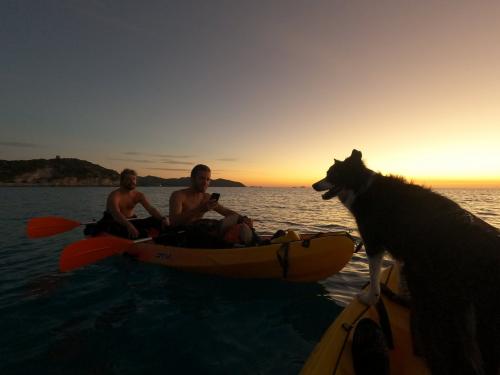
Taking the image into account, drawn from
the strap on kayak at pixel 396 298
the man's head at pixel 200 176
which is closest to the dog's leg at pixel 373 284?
the strap on kayak at pixel 396 298

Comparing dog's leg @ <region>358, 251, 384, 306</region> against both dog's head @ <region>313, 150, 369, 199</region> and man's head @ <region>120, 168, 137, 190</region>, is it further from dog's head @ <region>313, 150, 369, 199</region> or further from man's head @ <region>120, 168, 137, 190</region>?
man's head @ <region>120, 168, 137, 190</region>

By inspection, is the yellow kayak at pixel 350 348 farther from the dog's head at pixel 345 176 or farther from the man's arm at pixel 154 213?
the man's arm at pixel 154 213

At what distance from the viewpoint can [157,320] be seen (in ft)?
15.9

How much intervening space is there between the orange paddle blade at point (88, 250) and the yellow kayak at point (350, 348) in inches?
231

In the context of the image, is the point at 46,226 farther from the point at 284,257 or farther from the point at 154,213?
the point at 284,257

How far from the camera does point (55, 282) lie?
6.58m

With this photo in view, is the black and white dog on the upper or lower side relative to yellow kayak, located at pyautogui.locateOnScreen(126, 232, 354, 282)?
upper

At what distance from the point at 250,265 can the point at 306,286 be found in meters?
1.35

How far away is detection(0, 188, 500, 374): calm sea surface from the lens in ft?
12.2

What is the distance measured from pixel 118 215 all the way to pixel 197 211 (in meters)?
2.74

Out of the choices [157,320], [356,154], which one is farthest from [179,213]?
[356,154]

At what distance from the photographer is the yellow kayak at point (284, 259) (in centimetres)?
573

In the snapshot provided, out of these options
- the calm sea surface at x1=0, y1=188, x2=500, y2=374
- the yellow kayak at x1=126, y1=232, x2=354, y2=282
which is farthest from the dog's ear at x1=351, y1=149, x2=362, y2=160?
the calm sea surface at x1=0, y1=188, x2=500, y2=374

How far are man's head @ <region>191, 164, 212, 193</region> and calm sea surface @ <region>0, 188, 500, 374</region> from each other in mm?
2338
